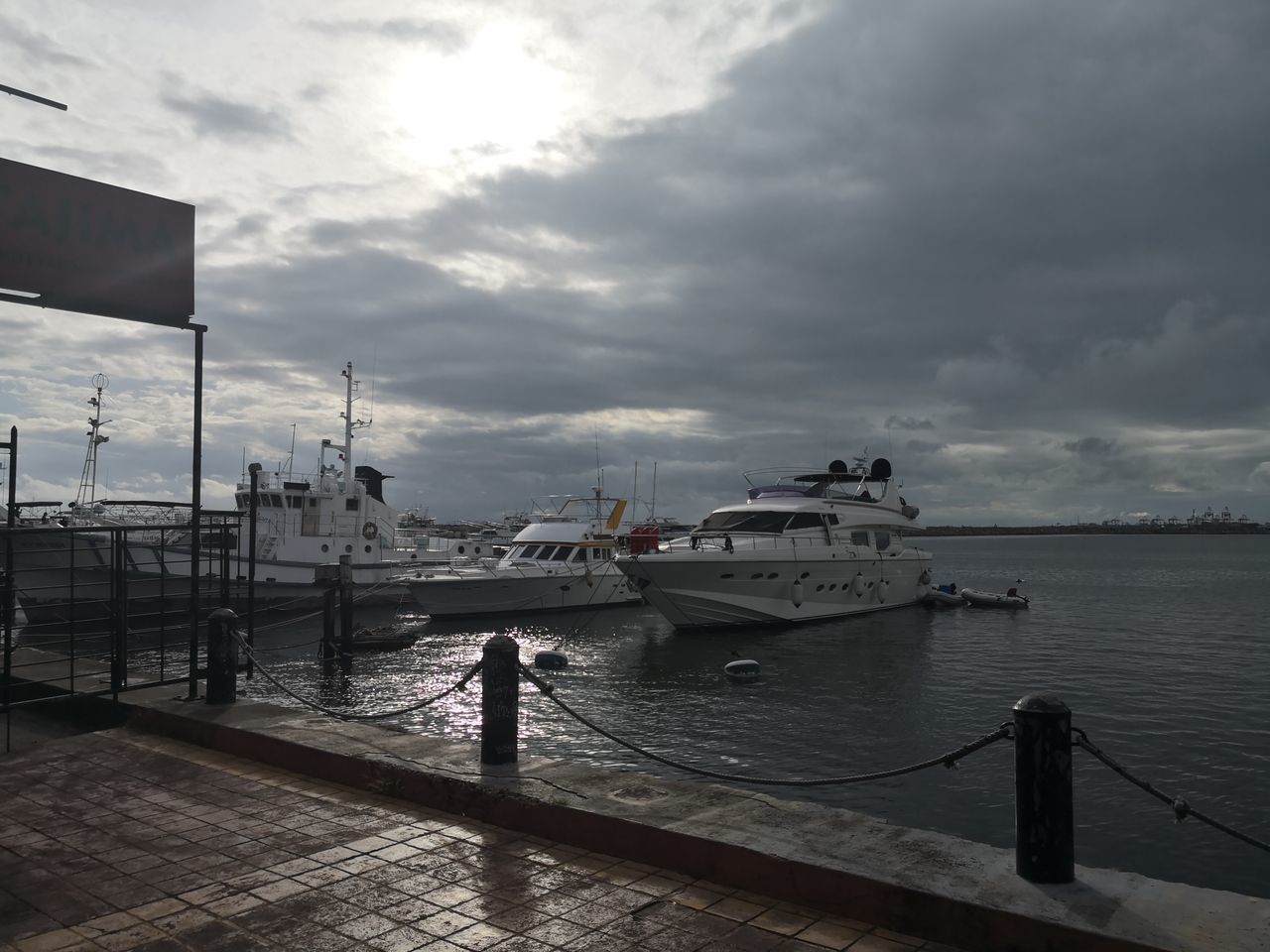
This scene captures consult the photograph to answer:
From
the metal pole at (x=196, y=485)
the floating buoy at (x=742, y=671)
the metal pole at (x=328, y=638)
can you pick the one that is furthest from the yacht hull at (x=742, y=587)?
the metal pole at (x=196, y=485)

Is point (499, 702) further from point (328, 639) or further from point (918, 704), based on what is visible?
point (328, 639)

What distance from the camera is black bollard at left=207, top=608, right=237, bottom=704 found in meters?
7.61

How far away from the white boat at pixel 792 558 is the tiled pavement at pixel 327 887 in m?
20.3

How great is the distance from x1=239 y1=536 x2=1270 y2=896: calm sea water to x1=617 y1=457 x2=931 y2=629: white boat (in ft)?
2.91

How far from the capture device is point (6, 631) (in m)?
7.09

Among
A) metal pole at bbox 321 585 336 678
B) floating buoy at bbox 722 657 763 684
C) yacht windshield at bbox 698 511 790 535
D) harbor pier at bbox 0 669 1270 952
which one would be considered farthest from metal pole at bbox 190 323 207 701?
yacht windshield at bbox 698 511 790 535

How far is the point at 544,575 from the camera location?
34.1 metres

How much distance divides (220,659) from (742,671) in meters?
13.7

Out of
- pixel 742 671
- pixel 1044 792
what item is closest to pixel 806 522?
pixel 742 671

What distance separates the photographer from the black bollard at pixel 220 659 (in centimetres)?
761

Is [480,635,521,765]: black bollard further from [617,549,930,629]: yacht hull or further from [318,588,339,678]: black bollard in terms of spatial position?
[617,549,930,629]: yacht hull

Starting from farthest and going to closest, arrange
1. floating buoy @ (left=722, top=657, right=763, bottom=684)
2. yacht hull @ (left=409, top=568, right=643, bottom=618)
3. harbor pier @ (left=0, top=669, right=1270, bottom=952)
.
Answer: yacht hull @ (left=409, top=568, right=643, bottom=618) → floating buoy @ (left=722, top=657, right=763, bottom=684) → harbor pier @ (left=0, top=669, right=1270, bottom=952)

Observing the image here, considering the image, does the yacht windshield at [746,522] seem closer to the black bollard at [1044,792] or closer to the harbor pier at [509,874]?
the harbor pier at [509,874]

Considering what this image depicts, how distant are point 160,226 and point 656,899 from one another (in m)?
6.77
